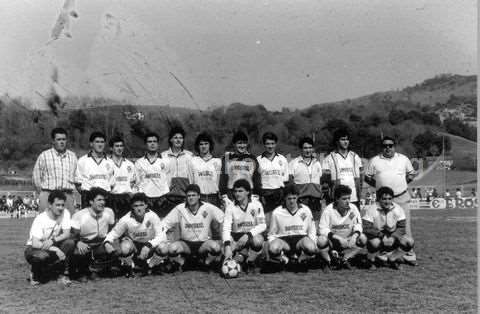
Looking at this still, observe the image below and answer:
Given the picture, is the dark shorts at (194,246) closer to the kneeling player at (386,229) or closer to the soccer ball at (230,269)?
the soccer ball at (230,269)

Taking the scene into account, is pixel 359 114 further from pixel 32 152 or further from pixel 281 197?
pixel 281 197

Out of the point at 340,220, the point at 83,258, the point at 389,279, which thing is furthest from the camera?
the point at 340,220

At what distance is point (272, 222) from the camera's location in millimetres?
6047

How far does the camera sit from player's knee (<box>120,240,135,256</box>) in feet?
18.7

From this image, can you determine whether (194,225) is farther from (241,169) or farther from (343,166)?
(343,166)

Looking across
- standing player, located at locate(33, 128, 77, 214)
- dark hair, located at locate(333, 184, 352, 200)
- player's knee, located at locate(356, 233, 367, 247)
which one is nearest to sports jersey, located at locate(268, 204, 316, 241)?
dark hair, located at locate(333, 184, 352, 200)

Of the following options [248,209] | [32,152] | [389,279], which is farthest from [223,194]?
[32,152]

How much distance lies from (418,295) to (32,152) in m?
47.5

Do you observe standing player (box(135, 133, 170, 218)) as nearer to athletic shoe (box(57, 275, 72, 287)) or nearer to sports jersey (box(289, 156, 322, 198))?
athletic shoe (box(57, 275, 72, 287))

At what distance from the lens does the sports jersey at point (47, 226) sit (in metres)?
5.50

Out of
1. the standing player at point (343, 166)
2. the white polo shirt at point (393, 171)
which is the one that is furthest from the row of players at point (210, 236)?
the white polo shirt at point (393, 171)

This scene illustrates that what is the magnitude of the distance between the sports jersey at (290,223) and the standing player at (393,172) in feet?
4.53

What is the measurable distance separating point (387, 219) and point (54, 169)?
4.33 m

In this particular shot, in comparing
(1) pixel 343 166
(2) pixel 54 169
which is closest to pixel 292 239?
(1) pixel 343 166
